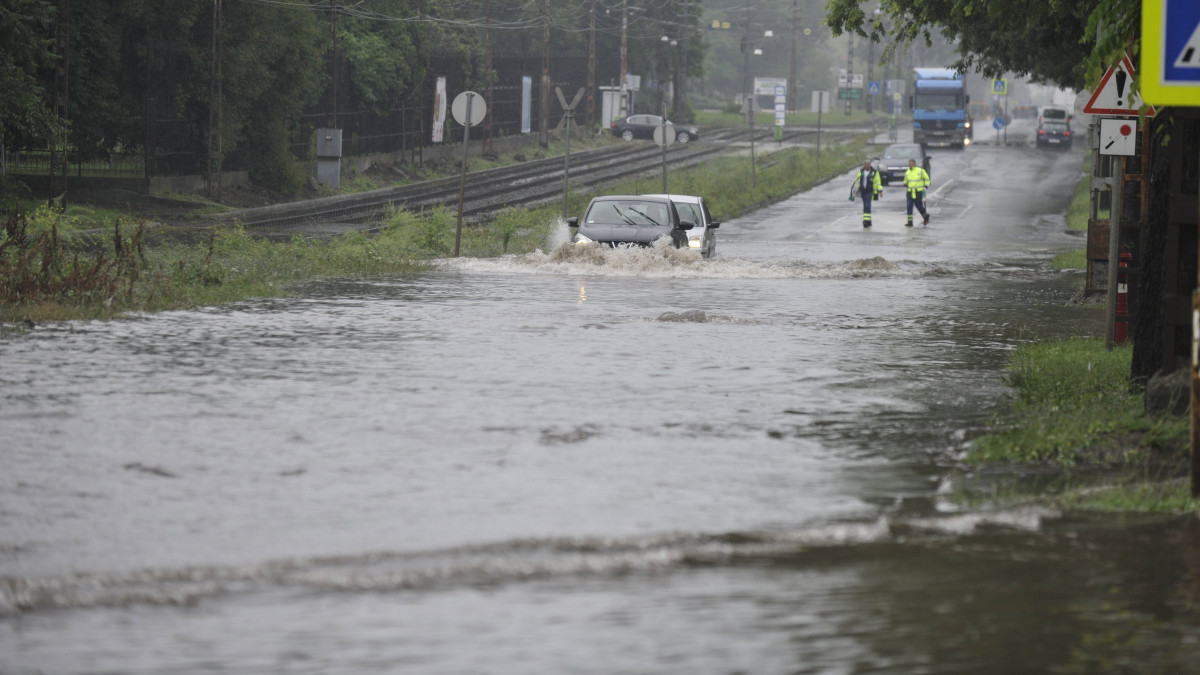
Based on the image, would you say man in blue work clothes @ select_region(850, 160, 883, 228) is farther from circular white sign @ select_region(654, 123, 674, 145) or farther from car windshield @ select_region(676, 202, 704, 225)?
car windshield @ select_region(676, 202, 704, 225)

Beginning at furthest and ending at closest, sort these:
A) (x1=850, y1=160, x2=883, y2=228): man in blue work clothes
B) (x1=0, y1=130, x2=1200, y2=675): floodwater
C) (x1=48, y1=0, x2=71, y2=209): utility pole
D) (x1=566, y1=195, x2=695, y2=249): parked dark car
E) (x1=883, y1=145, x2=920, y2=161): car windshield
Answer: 1. (x1=883, y1=145, x2=920, y2=161): car windshield
2. (x1=850, y1=160, x2=883, y2=228): man in blue work clothes
3. (x1=48, y1=0, x2=71, y2=209): utility pole
4. (x1=566, y1=195, x2=695, y2=249): parked dark car
5. (x1=0, y1=130, x2=1200, y2=675): floodwater

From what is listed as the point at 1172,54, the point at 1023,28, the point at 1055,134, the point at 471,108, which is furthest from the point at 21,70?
the point at 1055,134

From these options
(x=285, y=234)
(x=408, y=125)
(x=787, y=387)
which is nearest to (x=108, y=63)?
(x=285, y=234)

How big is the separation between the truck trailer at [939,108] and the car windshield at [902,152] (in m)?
18.9

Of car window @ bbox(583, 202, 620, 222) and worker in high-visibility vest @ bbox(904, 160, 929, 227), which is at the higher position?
worker in high-visibility vest @ bbox(904, 160, 929, 227)

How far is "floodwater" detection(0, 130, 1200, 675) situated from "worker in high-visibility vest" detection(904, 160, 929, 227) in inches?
921

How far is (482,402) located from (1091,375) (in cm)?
481

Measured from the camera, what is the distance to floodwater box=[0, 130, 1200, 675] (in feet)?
20.0

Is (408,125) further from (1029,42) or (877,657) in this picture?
(877,657)

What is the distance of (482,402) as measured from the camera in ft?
39.4

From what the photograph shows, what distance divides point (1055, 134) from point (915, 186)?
43.8 m

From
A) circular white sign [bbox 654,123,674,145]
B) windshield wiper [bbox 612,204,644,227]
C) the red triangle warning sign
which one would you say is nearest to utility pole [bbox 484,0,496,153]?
circular white sign [bbox 654,123,674,145]

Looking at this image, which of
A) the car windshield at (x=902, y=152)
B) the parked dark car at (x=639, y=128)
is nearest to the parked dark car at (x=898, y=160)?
the car windshield at (x=902, y=152)

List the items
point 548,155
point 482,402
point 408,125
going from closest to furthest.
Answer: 1. point 482,402
2. point 408,125
3. point 548,155
